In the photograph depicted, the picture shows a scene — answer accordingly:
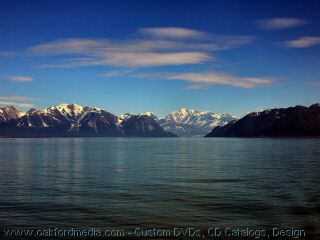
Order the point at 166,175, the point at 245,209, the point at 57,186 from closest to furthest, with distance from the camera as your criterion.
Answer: the point at 245,209, the point at 57,186, the point at 166,175

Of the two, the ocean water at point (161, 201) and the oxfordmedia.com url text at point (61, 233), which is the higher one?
the ocean water at point (161, 201)

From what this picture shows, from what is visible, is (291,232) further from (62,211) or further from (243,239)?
(62,211)

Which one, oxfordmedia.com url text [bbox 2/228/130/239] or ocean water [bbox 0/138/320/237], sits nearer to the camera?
oxfordmedia.com url text [bbox 2/228/130/239]

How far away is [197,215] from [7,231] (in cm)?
1847

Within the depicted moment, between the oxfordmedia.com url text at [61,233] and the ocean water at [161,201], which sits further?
the ocean water at [161,201]

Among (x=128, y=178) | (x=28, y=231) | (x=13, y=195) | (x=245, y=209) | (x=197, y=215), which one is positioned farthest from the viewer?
(x=128, y=178)

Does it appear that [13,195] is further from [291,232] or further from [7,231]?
[291,232]

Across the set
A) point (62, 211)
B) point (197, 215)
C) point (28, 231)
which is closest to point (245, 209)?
point (197, 215)

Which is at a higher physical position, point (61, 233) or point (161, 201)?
point (161, 201)

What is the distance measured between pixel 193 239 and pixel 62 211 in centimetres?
1679

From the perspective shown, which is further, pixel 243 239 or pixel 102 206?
pixel 102 206

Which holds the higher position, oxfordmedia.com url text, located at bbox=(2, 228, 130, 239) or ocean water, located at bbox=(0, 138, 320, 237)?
ocean water, located at bbox=(0, 138, 320, 237)

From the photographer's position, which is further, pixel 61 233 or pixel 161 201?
pixel 161 201

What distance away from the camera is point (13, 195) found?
180 feet
